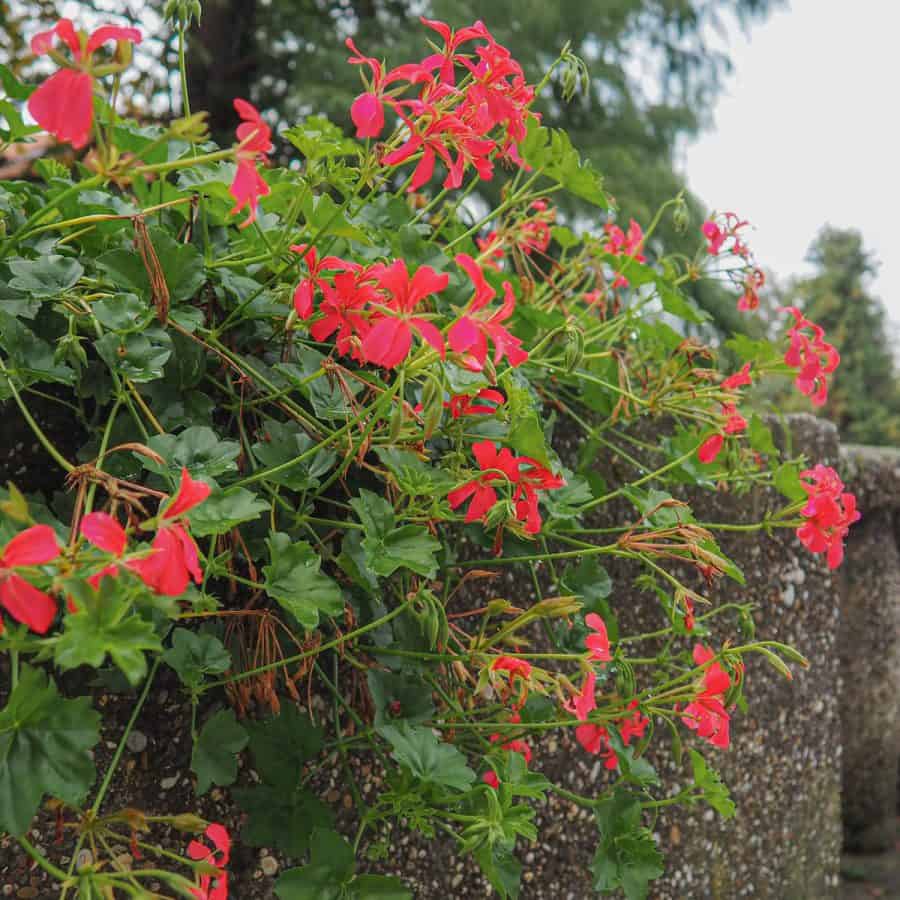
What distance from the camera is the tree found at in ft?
32.0

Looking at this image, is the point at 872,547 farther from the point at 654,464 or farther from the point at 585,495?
the point at 585,495

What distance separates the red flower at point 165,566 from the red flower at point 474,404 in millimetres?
344

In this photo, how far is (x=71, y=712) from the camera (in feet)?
2.05

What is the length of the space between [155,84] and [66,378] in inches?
190

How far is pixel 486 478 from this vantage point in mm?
863

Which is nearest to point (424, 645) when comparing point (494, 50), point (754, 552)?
point (494, 50)

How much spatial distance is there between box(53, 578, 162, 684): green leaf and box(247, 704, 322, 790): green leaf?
0.42 m

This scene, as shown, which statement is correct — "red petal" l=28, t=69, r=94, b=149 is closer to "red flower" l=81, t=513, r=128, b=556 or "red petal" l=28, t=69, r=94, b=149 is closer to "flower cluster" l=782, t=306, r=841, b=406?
"red flower" l=81, t=513, r=128, b=556

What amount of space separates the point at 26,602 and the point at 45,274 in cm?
37

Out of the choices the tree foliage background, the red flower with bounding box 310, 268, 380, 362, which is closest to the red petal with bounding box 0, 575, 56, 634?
the red flower with bounding box 310, 268, 380, 362

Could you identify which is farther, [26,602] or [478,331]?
[478,331]

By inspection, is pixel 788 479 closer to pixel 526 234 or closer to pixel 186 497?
pixel 526 234

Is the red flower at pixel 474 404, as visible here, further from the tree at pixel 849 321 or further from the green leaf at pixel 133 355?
the tree at pixel 849 321

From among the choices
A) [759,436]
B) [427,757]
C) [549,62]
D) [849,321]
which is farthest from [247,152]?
[849,321]
